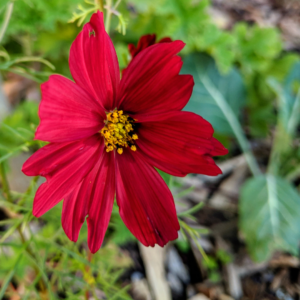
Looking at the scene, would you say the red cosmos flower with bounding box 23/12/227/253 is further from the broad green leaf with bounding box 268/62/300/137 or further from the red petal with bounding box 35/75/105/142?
the broad green leaf with bounding box 268/62/300/137

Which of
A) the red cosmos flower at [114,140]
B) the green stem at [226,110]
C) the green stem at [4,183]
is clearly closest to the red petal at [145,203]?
the red cosmos flower at [114,140]

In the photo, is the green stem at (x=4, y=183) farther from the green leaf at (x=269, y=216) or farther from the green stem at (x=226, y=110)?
the green stem at (x=226, y=110)

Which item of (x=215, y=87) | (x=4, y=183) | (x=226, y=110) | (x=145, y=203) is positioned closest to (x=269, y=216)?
(x=226, y=110)

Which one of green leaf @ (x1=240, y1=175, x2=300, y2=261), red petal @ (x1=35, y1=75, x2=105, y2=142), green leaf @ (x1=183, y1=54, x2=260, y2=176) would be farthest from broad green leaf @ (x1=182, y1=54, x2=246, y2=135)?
red petal @ (x1=35, y1=75, x2=105, y2=142)

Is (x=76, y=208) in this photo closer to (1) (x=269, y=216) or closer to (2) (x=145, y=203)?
(2) (x=145, y=203)

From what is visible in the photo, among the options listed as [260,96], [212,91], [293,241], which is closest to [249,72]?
[260,96]

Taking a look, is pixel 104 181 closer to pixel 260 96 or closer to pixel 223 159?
pixel 223 159
